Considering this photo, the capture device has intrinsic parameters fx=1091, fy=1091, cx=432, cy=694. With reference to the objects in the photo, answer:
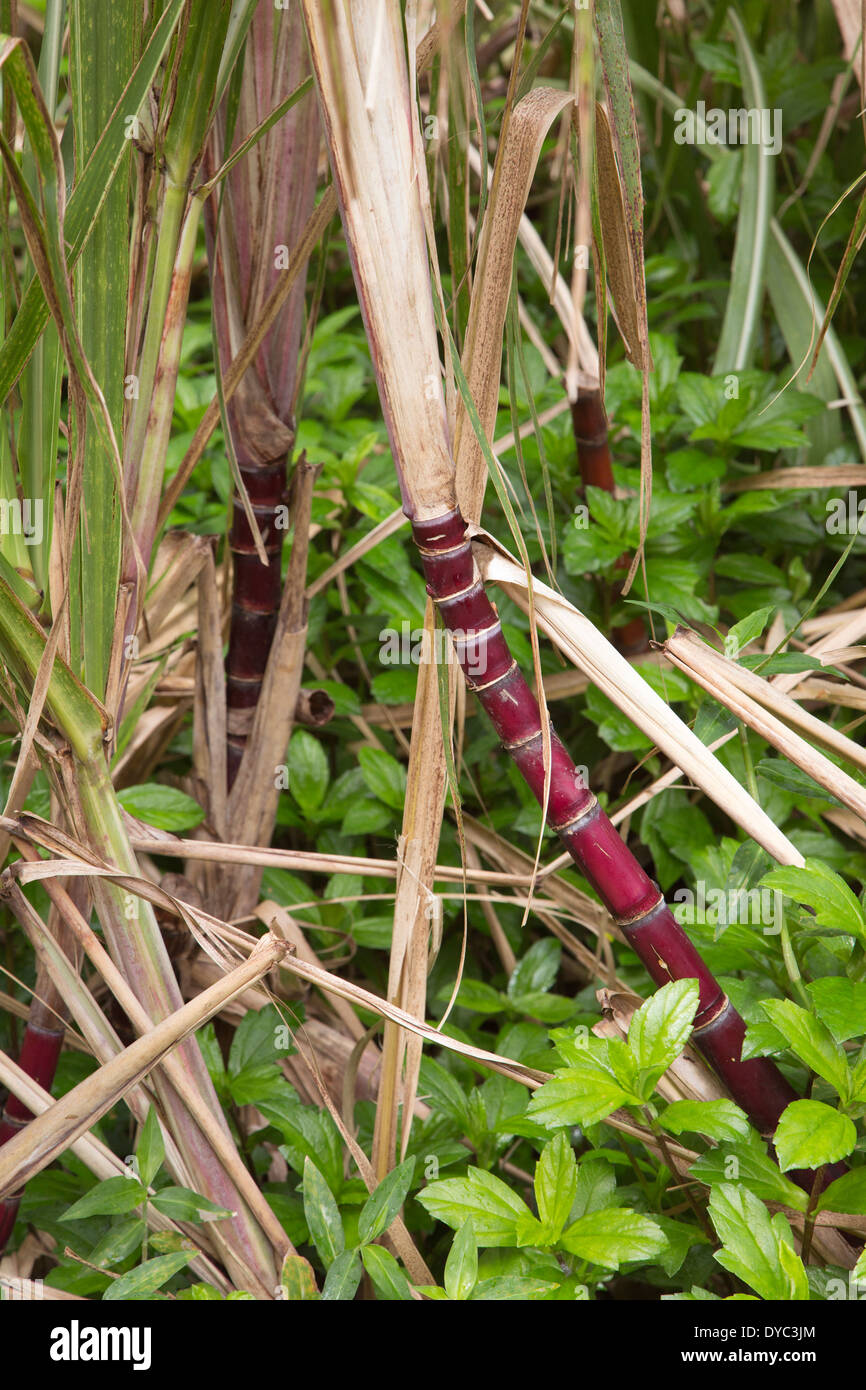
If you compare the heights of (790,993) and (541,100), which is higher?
(541,100)

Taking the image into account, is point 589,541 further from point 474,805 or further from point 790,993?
point 790,993

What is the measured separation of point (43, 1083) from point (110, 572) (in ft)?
1.34

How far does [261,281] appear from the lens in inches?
33.0

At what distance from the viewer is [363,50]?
20.9 inches

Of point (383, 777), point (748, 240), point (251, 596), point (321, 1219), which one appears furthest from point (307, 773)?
point (748, 240)

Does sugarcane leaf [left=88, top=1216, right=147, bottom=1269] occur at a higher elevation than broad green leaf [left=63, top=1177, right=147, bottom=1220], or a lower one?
lower

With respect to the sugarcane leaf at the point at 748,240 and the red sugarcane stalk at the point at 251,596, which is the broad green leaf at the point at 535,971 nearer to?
the red sugarcane stalk at the point at 251,596

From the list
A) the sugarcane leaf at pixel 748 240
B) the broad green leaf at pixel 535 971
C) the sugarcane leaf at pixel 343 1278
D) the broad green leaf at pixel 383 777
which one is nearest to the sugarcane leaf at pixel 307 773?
the broad green leaf at pixel 383 777

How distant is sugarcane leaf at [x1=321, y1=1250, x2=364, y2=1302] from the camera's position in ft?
2.08

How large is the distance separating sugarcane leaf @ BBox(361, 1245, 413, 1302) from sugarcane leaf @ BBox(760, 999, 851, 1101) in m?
0.27

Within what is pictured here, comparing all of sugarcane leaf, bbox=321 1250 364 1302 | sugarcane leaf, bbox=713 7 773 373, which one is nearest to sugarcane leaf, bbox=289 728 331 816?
sugarcane leaf, bbox=321 1250 364 1302

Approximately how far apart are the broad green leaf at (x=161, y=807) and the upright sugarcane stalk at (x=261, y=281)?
0.11m

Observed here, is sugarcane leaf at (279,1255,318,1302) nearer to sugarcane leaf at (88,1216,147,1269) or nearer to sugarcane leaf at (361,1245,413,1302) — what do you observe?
sugarcane leaf at (361,1245,413,1302)
